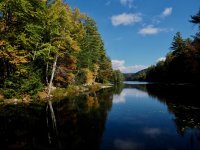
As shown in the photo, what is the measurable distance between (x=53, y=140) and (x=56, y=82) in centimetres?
3161

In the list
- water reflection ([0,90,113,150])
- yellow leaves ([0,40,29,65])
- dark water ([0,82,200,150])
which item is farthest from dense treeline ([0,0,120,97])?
dark water ([0,82,200,150])

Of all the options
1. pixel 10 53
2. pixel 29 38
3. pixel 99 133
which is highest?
pixel 29 38

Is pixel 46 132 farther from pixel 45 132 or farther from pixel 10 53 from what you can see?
pixel 10 53

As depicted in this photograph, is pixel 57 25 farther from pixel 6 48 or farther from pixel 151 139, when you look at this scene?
pixel 151 139

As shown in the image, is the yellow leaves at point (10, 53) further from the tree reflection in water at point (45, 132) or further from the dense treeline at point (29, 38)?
the tree reflection in water at point (45, 132)

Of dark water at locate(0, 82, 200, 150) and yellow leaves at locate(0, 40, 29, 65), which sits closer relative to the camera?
dark water at locate(0, 82, 200, 150)

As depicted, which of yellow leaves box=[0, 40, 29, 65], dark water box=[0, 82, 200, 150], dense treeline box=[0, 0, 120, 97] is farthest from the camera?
dense treeline box=[0, 0, 120, 97]

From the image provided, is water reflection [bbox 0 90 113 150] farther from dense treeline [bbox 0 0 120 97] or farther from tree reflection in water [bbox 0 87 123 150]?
dense treeline [bbox 0 0 120 97]

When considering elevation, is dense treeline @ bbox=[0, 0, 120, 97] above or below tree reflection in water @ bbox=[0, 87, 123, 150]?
above

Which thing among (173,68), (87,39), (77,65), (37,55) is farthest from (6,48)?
(173,68)

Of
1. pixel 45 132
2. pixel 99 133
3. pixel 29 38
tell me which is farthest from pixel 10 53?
pixel 99 133

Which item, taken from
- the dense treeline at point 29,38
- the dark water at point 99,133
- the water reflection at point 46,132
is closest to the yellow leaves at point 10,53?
the dense treeline at point 29,38

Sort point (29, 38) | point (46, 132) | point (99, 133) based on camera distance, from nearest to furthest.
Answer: point (99, 133) < point (46, 132) < point (29, 38)

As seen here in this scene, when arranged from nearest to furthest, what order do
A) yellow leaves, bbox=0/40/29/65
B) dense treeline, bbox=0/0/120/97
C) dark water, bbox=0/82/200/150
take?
dark water, bbox=0/82/200/150
yellow leaves, bbox=0/40/29/65
dense treeline, bbox=0/0/120/97
